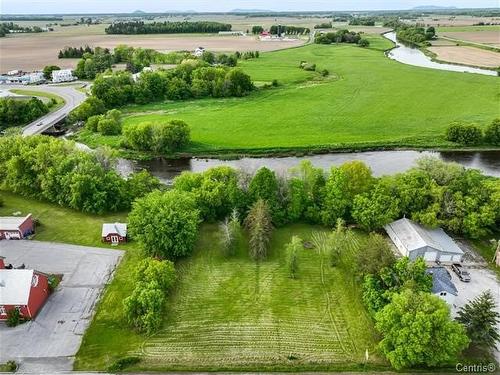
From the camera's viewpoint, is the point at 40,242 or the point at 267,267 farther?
the point at 40,242

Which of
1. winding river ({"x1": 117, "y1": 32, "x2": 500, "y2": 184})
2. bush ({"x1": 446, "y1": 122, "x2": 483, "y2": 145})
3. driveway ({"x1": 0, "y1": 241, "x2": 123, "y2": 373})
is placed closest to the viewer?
driveway ({"x1": 0, "y1": 241, "x2": 123, "y2": 373})

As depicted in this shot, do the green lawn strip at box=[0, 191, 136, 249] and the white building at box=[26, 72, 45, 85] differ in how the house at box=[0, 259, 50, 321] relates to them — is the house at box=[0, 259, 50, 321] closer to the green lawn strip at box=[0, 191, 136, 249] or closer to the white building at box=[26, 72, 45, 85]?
the green lawn strip at box=[0, 191, 136, 249]

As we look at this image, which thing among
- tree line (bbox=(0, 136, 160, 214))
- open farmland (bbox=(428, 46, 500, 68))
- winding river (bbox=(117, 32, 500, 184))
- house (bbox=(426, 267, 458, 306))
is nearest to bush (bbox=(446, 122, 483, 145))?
winding river (bbox=(117, 32, 500, 184))

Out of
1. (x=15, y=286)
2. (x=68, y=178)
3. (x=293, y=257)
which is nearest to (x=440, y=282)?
(x=293, y=257)

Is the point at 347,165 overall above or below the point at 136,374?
above

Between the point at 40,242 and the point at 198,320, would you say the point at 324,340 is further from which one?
the point at 40,242

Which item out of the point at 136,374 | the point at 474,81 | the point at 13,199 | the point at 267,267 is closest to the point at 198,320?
the point at 136,374
